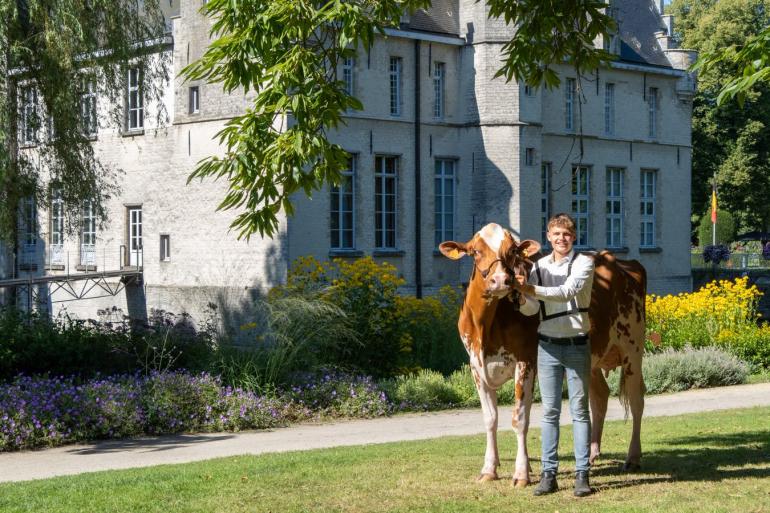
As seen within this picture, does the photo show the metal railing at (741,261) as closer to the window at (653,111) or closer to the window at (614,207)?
the window at (653,111)

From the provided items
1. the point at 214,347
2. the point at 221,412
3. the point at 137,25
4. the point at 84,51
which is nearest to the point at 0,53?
the point at 84,51

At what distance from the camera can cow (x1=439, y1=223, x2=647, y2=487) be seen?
7.91m

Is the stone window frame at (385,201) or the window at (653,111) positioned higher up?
the window at (653,111)

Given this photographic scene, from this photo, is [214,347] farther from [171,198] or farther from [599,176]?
[599,176]

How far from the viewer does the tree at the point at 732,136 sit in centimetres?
4988

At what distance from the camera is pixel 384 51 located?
29016 mm

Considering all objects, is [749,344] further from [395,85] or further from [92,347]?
[92,347]

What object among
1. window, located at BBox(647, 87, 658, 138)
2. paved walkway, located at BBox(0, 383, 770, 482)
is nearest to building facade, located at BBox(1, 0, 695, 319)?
window, located at BBox(647, 87, 658, 138)

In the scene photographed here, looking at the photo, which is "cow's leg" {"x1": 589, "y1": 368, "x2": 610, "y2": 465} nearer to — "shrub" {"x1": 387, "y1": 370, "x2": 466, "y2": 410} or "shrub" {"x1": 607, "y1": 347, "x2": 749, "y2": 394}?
"shrub" {"x1": 387, "y1": 370, "x2": 466, "y2": 410}

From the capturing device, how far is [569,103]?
3406 centimetres

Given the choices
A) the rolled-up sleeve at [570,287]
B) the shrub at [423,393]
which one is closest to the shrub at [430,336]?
the shrub at [423,393]

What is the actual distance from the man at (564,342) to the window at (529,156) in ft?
74.7

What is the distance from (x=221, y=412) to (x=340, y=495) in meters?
6.28

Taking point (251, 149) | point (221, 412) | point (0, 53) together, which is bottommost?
point (221, 412)
